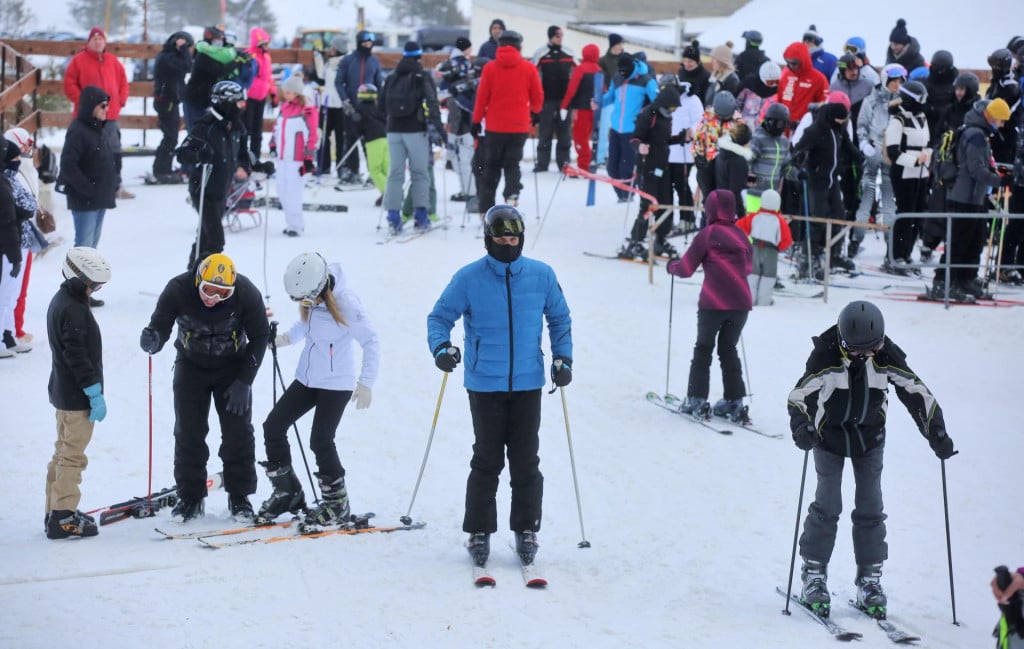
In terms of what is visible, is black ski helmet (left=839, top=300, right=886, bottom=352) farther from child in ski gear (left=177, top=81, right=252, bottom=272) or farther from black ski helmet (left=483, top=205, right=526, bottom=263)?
child in ski gear (left=177, top=81, right=252, bottom=272)

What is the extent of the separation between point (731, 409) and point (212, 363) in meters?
3.88

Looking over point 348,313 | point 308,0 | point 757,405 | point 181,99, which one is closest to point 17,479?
point 348,313

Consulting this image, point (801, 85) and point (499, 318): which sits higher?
point (801, 85)

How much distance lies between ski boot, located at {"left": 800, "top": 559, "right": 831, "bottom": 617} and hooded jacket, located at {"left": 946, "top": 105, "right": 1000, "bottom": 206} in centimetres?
686

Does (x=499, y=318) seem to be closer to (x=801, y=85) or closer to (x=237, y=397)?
(x=237, y=397)

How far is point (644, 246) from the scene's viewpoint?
47.3 ft

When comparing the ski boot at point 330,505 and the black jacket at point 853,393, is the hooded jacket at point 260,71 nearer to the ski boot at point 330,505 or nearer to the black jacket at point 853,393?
the ski boot at point 330,505

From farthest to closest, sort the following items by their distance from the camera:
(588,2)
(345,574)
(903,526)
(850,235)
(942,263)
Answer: (588,2)
(850,235)
(942,263)
(903,526)
(345,574)

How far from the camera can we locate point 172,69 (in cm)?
1686

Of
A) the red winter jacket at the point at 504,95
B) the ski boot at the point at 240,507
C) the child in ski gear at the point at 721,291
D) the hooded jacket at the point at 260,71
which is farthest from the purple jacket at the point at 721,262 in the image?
the hooded jacket at the point at 260,71

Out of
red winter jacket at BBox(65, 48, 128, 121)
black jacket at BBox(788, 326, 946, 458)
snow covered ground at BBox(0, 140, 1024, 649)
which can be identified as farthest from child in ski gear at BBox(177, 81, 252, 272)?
black jacket at BBox(788, 326, 946, 458)

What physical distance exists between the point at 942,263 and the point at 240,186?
24.2 ft

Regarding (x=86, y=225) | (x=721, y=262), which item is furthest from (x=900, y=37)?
(x=86, y=225)

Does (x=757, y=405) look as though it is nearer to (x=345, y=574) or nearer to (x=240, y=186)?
(x=345, y=574)
